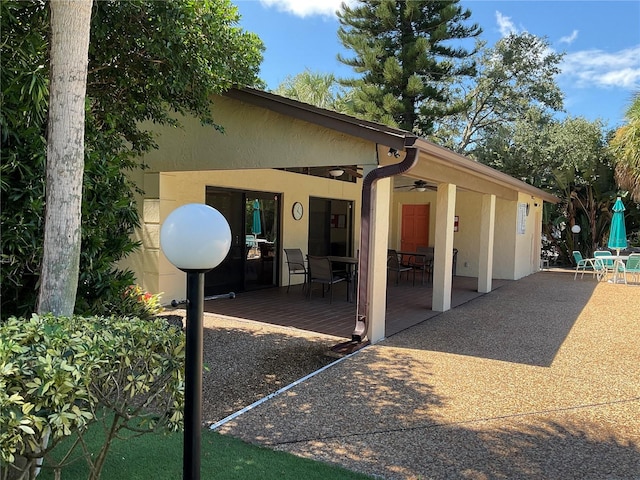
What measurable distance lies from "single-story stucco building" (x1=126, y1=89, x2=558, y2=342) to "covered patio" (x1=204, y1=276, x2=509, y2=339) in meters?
0.55

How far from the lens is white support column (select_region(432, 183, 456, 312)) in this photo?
8.64 metres

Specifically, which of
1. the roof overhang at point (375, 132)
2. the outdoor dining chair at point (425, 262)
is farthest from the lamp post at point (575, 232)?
the roof overhang at point (375, 132)

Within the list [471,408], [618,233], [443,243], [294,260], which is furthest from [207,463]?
[618,233]

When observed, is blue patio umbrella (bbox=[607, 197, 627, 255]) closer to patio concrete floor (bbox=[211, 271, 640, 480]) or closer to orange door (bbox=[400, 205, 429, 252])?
orange door (bbox=[400, 205, 429, 252])

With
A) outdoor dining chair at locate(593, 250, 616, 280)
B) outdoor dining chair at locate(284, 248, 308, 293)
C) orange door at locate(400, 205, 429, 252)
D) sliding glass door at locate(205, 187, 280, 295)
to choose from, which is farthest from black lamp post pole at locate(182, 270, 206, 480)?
outdoor dining chair at locate(593, 250, 616, 280)

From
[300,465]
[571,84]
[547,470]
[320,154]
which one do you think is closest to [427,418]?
[547,470]

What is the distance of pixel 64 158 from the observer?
9.29 ft

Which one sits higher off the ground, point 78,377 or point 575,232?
point 575,232

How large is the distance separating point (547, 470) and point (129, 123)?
522cm

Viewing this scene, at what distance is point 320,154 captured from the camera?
21.2 feet

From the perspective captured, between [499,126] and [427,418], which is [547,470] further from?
[499,126]

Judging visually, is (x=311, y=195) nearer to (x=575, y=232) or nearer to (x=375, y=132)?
(x=375, y=132)

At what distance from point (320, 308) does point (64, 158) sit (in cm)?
642

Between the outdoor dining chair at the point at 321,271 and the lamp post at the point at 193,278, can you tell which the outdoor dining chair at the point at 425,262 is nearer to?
the outdoor dining chair at the point at 321,271
